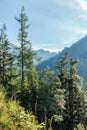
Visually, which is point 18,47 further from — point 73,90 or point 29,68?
point 73,90

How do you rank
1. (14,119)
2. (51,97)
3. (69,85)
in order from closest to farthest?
(14,119), (51,97), (69,85)

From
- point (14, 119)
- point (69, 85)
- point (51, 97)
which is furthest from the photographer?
point (69, 85)

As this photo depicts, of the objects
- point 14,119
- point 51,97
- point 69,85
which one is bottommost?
point 14,119

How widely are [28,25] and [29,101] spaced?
54.1 feet

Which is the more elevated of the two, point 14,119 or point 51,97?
point 51,97

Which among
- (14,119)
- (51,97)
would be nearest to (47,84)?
(51,97)

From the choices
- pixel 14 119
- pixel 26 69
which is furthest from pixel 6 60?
pixel 14 119

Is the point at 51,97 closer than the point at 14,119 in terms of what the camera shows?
No

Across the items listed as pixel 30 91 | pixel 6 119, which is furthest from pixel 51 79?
pixel 6 119

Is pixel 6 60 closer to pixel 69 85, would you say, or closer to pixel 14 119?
pixel 69 85

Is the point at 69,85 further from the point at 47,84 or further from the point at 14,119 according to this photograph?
the point at 14,119

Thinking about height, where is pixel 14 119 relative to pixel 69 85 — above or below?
below

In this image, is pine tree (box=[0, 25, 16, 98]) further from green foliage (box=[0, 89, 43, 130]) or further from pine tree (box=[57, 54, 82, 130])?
green foliage (box=[0, 89, 43, 130])

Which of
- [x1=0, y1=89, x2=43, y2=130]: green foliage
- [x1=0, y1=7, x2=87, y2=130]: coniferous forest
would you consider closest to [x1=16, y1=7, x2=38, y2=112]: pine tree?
[x1=0, y1=7, x2=87, y2=130]: coniferous forest
